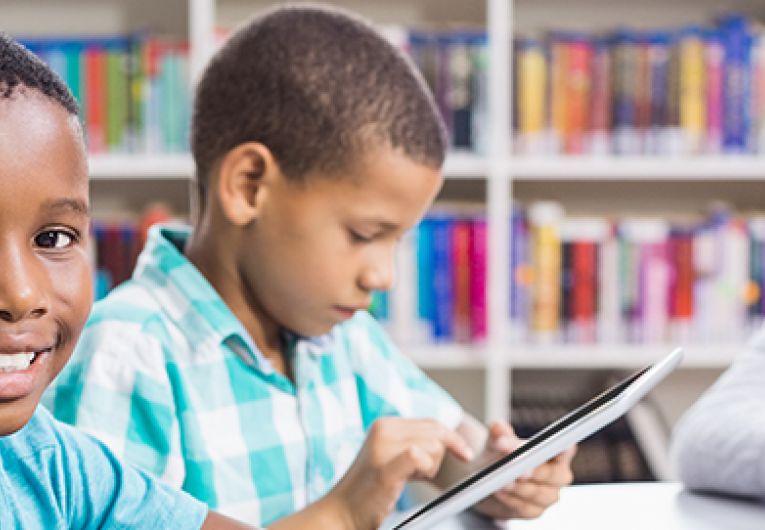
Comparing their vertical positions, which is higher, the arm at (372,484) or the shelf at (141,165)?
the shelf at (141,165)

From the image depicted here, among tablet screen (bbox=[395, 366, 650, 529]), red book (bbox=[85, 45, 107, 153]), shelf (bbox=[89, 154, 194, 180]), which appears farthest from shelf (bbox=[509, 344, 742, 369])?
tablet screen (bbox=[395, 366, 650, 529])

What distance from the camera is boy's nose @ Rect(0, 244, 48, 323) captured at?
0.53m

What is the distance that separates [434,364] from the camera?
2309 millimetres

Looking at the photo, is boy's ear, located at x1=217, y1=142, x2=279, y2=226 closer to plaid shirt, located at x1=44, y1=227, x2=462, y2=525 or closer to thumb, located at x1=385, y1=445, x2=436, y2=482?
plaid shirt, located at x1=44, y1=227, x2=462, y2=525

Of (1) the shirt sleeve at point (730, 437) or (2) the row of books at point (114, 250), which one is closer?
(1) the shirt sleeve at point (730, 437)

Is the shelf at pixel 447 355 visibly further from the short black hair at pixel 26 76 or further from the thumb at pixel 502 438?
the short black hair at pixel 26 76

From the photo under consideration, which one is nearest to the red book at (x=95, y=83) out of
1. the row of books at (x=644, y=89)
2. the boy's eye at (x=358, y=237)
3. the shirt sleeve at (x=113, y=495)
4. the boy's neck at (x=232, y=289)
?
the row of books at (x=644, y=89)

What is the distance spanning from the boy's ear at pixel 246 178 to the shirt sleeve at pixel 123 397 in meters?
0.15

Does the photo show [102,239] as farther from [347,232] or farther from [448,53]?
[347,232]

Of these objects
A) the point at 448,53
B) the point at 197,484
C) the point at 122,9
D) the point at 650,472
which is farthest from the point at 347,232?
the point at 122,9

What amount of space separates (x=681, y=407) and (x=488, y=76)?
0.98 meters

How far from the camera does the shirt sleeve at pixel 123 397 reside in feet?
2.90

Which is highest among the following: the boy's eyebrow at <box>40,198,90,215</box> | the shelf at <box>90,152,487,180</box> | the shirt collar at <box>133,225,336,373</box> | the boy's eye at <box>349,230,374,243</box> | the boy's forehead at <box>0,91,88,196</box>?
the boy's forehead at <box>0,91,88,196</box>

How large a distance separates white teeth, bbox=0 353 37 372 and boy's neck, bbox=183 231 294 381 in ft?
1.52
